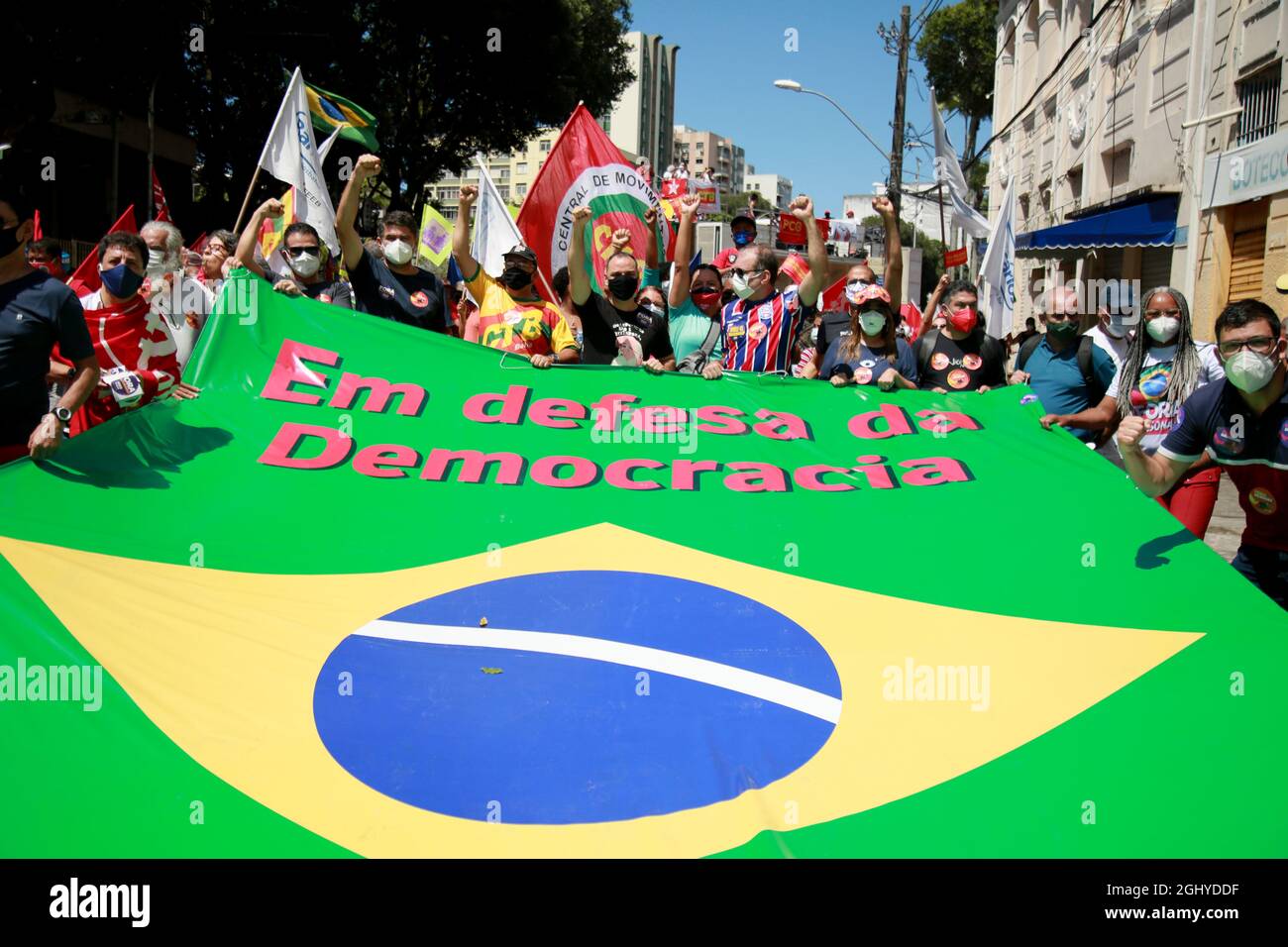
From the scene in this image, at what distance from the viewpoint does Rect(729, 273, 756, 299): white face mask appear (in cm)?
607

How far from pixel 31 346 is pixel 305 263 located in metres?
2.11

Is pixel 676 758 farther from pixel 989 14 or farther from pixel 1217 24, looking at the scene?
pixel 989 14

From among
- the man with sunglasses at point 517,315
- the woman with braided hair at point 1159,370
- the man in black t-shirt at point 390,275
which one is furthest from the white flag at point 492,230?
the woman with braided hair at point 1159,370

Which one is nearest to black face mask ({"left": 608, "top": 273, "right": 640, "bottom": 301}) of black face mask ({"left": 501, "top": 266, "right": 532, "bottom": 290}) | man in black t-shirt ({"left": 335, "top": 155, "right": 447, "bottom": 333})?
black face mask ({"left": 501, "top": 266, "right": 532, "bottom": 290})

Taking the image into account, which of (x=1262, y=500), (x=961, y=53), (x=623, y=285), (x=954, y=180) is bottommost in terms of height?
(x=1262, y=500)

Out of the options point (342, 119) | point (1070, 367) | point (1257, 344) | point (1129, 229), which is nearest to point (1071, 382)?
point (1070, 367)

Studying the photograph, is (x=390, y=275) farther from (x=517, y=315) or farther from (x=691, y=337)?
(x=691, y=337)

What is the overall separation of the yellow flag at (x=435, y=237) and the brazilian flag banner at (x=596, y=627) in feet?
19.6

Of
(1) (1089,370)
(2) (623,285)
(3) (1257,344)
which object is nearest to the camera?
(3) (1257,344)

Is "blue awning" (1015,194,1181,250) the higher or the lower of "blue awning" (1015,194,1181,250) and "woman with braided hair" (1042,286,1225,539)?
the higher

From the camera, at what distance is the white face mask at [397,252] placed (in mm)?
6168

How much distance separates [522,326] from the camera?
19.9ft

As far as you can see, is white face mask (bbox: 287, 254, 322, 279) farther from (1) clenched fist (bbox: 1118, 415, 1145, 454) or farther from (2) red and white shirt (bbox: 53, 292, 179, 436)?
(1) clenched fist (bbox: 1118, 415, 1145, 454)

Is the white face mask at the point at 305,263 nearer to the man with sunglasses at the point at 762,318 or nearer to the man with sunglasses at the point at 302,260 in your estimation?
the man with sunglasses at the point at 302,260
